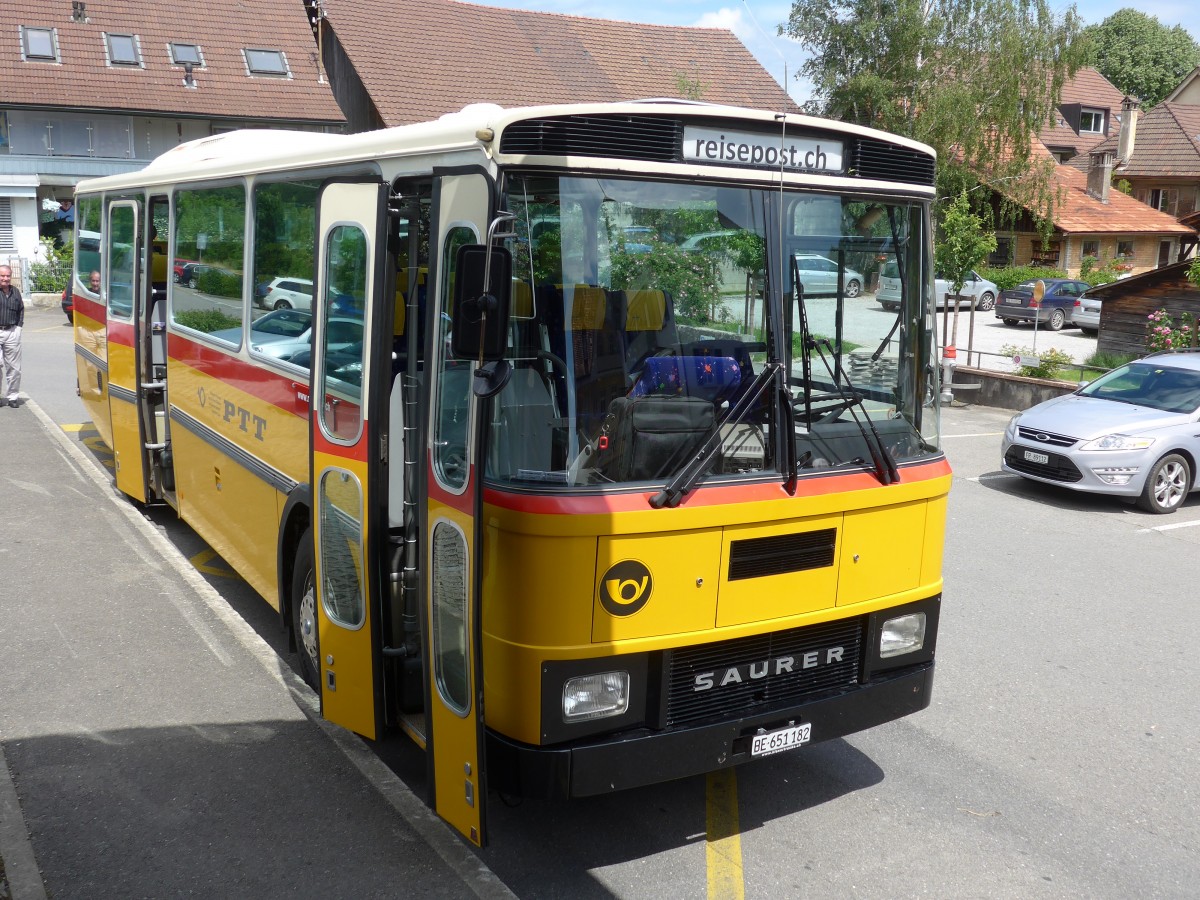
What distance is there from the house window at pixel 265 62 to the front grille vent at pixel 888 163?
130 feet

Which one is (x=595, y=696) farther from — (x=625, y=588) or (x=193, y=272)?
(x=193, y=272)

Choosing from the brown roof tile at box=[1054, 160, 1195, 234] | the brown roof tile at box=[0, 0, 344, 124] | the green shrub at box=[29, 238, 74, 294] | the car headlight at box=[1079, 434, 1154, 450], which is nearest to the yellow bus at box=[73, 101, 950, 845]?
the car headlight at box=[1079, 434, 1154, 450]

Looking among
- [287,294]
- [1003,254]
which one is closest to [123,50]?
[1003,254]

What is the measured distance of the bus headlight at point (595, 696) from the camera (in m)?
4.27

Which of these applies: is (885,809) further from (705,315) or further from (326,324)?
(326,324)

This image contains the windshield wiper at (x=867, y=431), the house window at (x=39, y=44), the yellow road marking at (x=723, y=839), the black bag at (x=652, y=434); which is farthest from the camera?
the house window at (x=39, y=44)

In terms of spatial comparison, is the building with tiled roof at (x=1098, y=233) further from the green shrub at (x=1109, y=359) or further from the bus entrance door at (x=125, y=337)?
the bus entrance door at (x=125, y=337)

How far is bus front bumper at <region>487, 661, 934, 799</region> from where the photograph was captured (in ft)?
13.9

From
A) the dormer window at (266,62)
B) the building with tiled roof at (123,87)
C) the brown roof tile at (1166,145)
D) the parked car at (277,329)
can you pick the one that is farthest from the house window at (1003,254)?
the parked car at (277,329)

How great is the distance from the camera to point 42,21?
38.4 meters

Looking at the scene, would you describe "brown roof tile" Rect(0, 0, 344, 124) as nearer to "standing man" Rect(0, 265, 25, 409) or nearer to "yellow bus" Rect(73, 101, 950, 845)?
"standing man" Rect(0, 265, 25, 409)

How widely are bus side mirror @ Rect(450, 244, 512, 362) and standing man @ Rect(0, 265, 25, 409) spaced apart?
13737mm

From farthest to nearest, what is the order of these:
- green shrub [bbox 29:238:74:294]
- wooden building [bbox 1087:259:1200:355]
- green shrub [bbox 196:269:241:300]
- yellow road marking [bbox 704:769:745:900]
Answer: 1. green shrub [bbox 29:238:74:294]
2. wooden building [bbox 1087:259:1200:355]
3. green shrub [bbox 196:269:241:300]
4. yellow road marking [bbox 704:769:745:900]

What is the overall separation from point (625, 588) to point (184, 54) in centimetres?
4096
